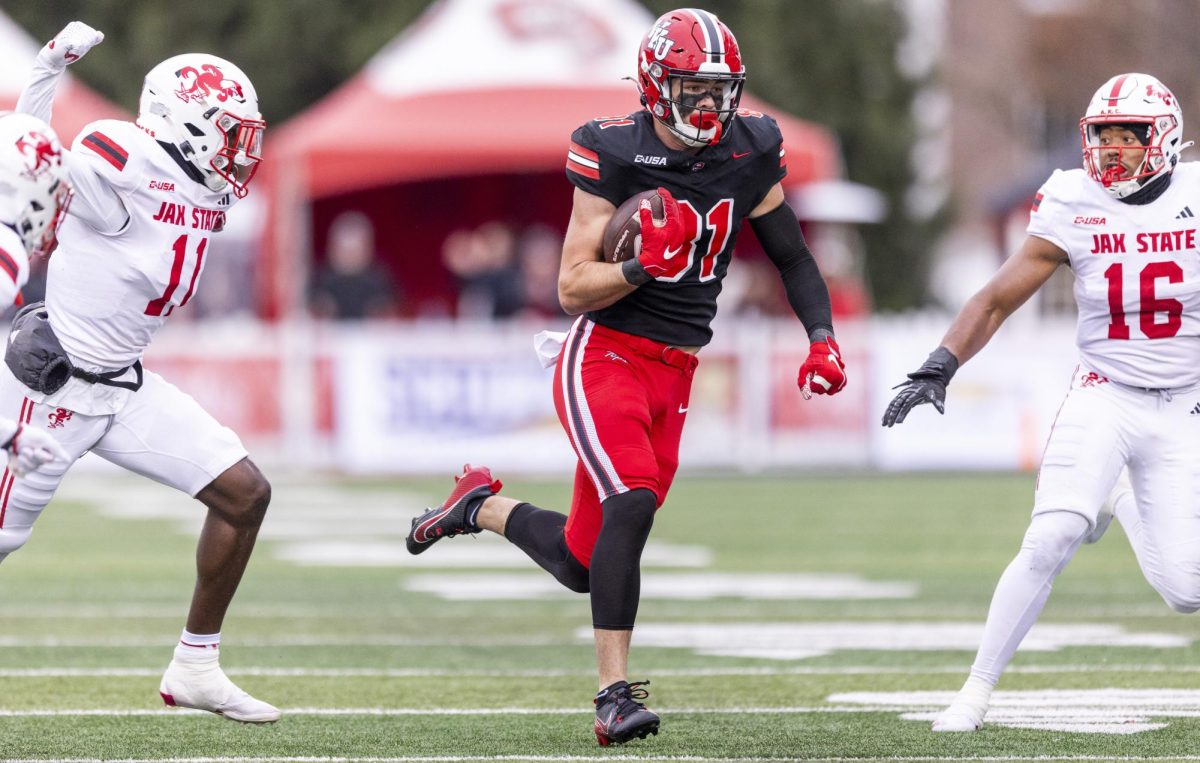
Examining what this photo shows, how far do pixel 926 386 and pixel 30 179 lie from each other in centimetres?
246

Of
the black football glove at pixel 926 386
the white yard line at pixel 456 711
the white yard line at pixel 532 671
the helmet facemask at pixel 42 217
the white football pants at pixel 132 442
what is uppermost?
the helmet facemask at pixel 42 217

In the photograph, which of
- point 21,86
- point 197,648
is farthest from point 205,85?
point 21,86

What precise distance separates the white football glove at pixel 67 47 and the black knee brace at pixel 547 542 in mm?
1829

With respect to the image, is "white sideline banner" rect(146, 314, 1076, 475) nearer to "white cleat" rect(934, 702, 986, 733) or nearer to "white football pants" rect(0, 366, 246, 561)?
"white football pants" rect(0, 366, 246, 561)

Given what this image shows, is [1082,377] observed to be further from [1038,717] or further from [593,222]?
[593,222]

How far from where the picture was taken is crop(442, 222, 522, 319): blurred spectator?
1673 centimetres

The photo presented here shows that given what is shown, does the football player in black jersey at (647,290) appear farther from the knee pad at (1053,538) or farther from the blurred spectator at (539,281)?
the blurred spectator at (539,281)

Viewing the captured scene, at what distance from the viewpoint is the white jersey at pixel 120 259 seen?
5.37 meters

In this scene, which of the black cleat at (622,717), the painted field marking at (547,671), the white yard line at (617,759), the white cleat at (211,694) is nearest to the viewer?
the white yard line at (617,759)

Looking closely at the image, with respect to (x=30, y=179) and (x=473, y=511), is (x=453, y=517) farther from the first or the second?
(x=30, y=179)

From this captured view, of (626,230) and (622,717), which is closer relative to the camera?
(622,717)

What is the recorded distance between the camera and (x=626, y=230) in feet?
17.5

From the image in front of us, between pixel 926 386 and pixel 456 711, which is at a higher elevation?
pixel 926 386

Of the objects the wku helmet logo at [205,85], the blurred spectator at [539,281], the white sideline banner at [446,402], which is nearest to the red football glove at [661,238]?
the wku helmet logo at [205,85]
